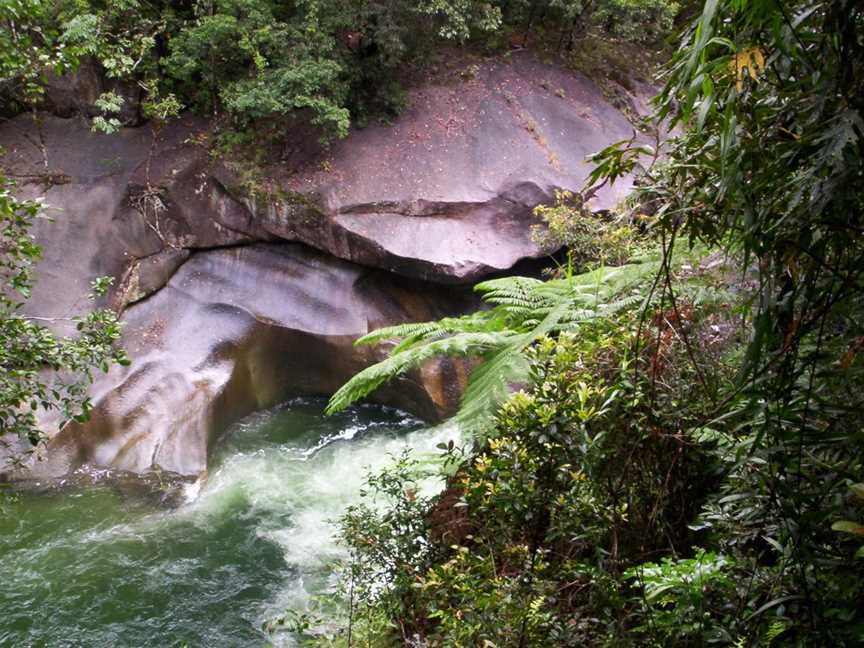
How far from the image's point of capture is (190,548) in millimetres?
6008

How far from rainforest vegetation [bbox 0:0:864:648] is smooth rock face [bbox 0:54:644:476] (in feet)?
9.01

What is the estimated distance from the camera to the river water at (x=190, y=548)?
5.14m

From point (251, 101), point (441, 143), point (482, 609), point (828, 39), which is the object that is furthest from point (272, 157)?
point (828, 39)

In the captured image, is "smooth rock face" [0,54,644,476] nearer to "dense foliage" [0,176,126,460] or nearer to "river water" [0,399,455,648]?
"river water" [0,399,455,648]

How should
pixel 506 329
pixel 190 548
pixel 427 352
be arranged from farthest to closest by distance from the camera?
pixel 190 548 → pixel 506 329 → pixel 427 352

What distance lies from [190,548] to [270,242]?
3.88 meters

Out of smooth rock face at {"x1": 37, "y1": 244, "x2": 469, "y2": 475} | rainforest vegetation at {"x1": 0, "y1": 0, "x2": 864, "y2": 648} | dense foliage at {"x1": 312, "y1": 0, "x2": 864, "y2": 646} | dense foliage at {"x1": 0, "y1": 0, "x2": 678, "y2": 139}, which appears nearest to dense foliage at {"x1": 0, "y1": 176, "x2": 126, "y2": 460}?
rainforest vegetation at {"x1": 0, "y1": 0, "x2": 864, "y2": 648}

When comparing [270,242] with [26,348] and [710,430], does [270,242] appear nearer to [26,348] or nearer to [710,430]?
[26,348]

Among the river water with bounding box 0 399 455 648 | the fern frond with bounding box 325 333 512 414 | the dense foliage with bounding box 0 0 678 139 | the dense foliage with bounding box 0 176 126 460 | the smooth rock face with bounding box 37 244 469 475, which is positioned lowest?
the river water with bounding box 0 399 455 648

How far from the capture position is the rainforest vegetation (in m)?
1.34

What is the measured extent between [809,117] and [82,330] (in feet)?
12.6

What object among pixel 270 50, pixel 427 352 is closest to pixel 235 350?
pixel 270 50

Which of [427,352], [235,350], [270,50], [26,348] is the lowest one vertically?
[235,350]

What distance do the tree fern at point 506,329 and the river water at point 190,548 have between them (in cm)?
165
